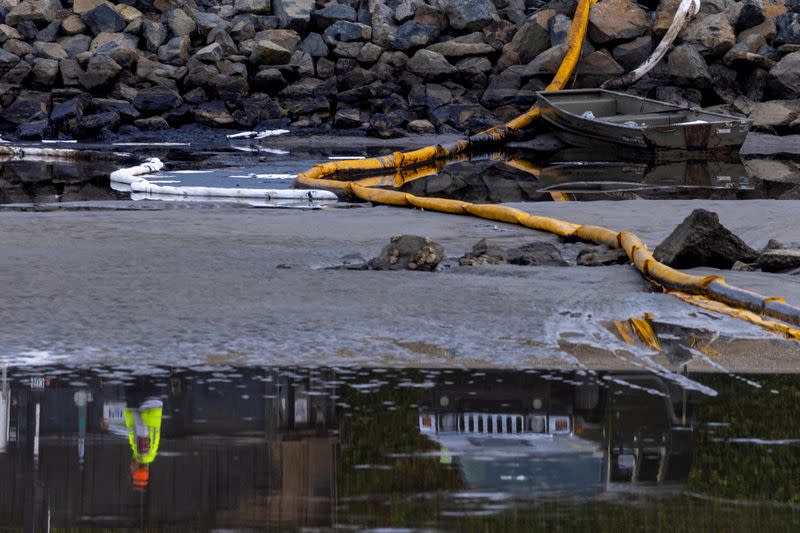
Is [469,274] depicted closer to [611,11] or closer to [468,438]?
[468,438]

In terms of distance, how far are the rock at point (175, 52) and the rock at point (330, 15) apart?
3.39 metres

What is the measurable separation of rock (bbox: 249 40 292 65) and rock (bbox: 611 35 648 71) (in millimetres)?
8204

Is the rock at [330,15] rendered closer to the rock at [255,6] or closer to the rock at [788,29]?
the rock at [255,6]

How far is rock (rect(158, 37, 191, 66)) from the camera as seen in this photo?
34.8 meters

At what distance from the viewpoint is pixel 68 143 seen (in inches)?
1189

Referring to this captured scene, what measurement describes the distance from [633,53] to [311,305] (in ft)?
84.5

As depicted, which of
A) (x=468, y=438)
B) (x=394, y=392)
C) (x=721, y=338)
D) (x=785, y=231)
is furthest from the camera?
(x=785, y=231)

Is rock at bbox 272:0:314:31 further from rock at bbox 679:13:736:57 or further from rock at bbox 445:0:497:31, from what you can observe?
rock at bbox 679:13:736:57

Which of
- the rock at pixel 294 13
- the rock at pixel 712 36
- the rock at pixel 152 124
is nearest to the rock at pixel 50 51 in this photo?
the rock at pixel 152 124

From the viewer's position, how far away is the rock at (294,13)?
116 feet

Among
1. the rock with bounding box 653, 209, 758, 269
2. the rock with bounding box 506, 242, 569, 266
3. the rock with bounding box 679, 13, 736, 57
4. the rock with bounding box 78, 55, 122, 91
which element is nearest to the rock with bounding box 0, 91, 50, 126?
the rock with bounding box 78, 55, 122, 91

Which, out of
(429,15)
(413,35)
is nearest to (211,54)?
(413,35)

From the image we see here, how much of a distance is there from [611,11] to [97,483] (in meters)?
29.8

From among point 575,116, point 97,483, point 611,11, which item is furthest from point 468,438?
point 611,11
